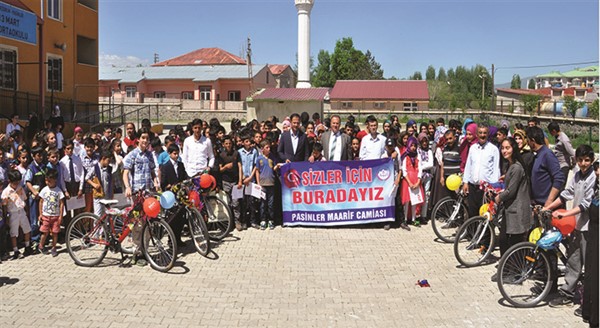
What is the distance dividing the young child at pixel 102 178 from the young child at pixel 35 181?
31.7 inches

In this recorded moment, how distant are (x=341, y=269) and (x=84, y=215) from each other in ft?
12.4

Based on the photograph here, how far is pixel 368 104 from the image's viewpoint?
231ft


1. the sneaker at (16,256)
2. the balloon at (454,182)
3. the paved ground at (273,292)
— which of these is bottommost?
the paved ground at (273,292)

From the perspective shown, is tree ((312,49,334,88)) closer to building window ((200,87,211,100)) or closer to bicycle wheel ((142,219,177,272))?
building window ((200,87,211,100))

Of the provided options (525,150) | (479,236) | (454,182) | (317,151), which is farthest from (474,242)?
(317,151)

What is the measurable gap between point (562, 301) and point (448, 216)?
3.55m

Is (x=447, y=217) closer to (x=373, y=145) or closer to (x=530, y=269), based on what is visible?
(x=373, y=145)

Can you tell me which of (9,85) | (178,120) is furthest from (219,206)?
(178,120)

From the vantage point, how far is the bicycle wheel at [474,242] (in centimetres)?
Answer: 846

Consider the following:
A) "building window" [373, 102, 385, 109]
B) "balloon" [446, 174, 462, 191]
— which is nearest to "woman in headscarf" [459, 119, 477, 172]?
"balloon" [446, 174, 462, 191]

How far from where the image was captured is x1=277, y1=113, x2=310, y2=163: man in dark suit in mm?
11344

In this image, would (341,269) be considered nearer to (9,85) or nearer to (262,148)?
(262,148)

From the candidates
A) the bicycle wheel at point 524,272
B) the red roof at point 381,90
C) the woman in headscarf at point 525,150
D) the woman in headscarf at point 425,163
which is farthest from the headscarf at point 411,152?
the red roof at point 381,90

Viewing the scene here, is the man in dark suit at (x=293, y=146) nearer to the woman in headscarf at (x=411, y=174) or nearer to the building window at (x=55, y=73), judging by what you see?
the woman in headscarf at (x=411, y=174)
